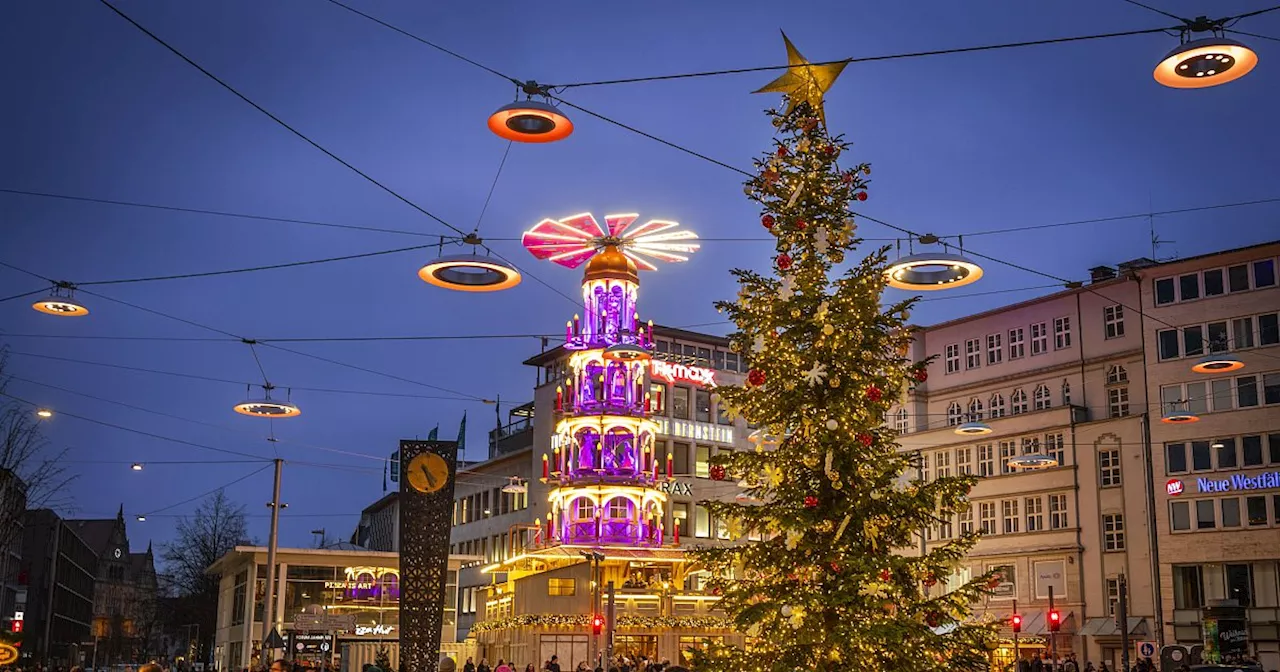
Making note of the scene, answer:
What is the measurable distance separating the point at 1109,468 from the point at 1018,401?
737 cm

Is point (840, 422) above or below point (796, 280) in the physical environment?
below

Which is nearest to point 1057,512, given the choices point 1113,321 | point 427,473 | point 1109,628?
point 1109,628

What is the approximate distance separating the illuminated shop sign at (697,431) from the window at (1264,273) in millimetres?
26566

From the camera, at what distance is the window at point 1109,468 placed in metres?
61.5

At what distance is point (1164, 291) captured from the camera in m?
61.2

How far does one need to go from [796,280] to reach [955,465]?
183 feet

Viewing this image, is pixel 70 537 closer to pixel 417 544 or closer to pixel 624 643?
pixel 624 643

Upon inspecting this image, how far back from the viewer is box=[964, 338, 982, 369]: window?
7125cm

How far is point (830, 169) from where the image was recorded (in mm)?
17297

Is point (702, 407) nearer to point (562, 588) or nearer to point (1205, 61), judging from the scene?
point (562, 588)

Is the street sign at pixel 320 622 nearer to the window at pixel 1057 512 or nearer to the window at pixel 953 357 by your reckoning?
the window at pixel 1057 512

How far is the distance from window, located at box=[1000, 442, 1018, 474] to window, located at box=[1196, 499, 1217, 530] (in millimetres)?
10234

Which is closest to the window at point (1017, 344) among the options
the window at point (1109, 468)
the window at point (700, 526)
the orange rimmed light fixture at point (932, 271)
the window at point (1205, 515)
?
the window at point (1109, 468)

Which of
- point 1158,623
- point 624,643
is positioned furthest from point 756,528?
point 1158,623
